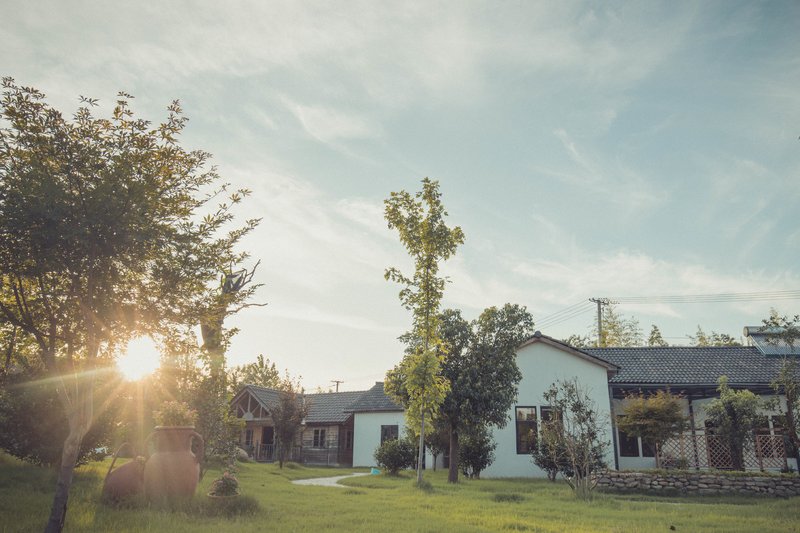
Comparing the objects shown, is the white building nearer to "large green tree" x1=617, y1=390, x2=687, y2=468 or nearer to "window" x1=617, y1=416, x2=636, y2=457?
"window" x1=617, y1=416, x2=636, y2=457

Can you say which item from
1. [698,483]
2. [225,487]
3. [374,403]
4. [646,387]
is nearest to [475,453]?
[646,387]

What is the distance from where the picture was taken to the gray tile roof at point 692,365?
74.5 ft

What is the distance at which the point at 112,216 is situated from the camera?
669 cm

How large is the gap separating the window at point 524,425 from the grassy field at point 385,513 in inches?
368

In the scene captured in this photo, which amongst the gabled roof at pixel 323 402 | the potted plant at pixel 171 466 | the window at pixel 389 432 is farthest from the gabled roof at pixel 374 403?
the potted plant at pixel 171 466

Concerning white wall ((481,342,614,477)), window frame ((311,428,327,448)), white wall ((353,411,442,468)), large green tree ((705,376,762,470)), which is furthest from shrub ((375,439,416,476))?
large green tree ((705,376,762,470))

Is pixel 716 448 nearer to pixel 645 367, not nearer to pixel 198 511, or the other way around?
pixel 645 367

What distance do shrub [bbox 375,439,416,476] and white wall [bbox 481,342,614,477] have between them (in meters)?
3.43

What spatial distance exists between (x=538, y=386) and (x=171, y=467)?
17.1m

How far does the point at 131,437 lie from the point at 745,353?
27318 millimetres

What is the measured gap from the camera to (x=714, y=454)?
20.0 meters

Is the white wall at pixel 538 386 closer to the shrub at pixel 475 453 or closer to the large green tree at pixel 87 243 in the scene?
the shrub at pixel 475 453

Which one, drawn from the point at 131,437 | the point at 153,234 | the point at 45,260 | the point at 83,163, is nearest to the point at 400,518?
the point at 153,234

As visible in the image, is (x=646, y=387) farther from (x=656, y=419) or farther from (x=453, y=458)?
(x=453, y=458)
